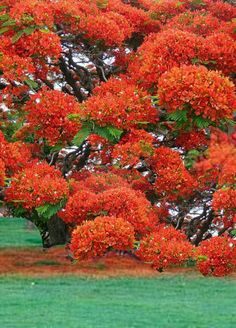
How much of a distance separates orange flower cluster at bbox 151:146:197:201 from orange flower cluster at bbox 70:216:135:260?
1.75m

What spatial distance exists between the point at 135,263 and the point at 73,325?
16.7 feet

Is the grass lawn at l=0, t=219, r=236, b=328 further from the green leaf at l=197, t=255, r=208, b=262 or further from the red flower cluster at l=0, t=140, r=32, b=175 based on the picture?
the red flower cluster at l=0, t=140, r=32, b=175

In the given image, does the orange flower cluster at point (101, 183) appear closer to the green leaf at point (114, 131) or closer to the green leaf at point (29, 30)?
the green leaf at point (114, 131)

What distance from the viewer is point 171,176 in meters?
13.5

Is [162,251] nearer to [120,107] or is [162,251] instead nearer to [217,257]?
[217,257]

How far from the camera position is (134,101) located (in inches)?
530

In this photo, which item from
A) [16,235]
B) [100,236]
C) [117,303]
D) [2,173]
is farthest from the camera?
[16,235]

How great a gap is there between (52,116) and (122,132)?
1.16m

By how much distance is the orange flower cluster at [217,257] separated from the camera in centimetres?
1243

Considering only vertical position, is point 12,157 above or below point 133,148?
below

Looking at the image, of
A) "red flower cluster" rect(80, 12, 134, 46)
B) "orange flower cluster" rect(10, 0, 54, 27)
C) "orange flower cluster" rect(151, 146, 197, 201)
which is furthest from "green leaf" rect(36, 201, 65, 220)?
"red flower cluster" rect(80, 12, 134, 46)

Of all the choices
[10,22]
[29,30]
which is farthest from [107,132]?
[10,22]

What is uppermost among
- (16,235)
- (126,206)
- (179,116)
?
A: (179,116)

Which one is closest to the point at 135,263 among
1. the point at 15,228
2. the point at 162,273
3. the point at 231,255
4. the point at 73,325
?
the point at 162,273
